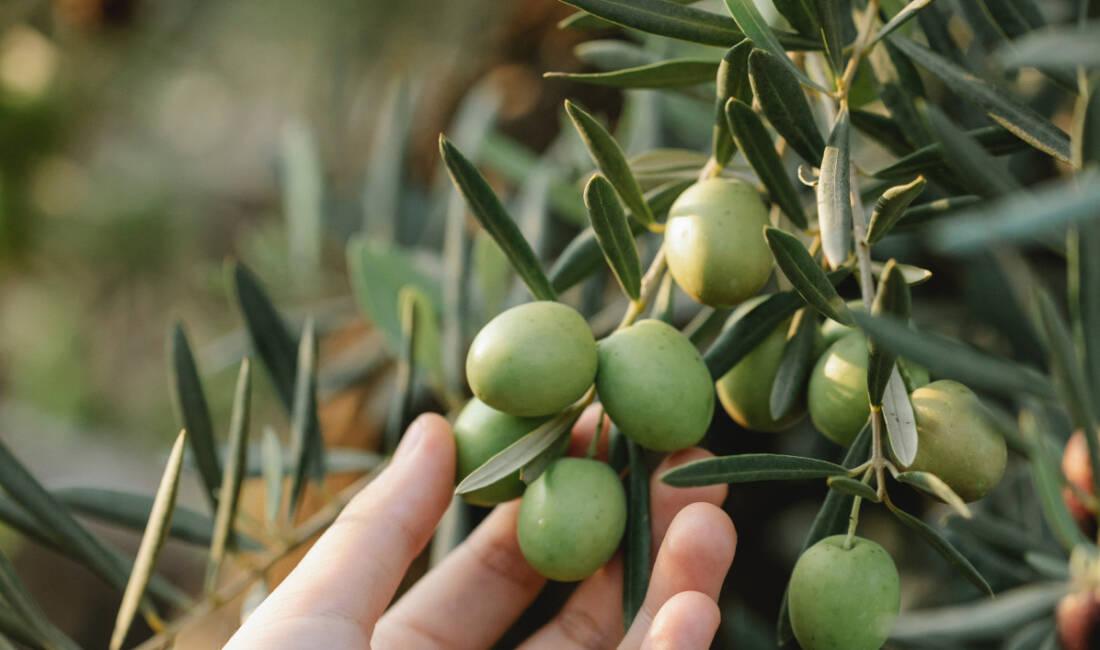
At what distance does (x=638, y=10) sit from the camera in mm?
502

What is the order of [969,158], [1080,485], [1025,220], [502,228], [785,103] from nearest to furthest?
[1025,220]
[969,158]
[785,103]
[502,228]
[1080,485]

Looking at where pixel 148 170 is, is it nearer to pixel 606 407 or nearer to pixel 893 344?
pixel 606 407

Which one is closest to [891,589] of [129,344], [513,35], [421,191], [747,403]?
[747,403]

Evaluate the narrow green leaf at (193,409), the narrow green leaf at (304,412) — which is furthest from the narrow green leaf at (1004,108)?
the narrow green leaf at (193,409)

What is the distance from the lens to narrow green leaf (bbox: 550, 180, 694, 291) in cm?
65

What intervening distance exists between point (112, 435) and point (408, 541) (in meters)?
1.71

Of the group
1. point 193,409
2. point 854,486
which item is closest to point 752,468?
point 854,486

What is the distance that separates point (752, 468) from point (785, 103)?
24 centimetres

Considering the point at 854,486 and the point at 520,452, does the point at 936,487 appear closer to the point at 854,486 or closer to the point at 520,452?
the point at 854,486

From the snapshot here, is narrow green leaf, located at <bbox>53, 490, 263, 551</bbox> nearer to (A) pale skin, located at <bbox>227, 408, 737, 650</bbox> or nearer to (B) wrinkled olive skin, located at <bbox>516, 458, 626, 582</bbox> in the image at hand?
(A) pale skin, located at <bbox>227, 408, 737, 650</bbox>

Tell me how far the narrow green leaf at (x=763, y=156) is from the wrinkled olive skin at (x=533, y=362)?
6.5 inches

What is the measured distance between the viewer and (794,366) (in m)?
0.56

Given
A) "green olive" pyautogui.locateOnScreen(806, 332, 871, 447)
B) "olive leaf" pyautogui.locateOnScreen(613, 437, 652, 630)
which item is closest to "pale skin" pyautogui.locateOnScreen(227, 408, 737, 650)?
"olive leaf" pyautogui.locateOnScreen(613, 437, 652, 630)

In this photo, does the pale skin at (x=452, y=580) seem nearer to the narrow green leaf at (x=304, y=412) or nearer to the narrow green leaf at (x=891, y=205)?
the narrow green leaf at (x=304, y=412)
